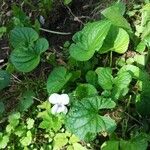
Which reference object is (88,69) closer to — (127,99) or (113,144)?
(127,99)

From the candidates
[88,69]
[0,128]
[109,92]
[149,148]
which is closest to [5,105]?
[0,128]

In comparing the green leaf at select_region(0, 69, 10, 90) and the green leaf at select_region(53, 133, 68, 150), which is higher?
the green leaf at select_region(0, 69, 10, 90)

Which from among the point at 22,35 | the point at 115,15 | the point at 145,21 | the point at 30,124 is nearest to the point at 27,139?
the point at 30,124

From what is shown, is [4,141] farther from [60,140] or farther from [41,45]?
[41,45]

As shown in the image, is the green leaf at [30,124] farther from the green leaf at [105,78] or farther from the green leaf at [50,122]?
the green leaf at [105,78]

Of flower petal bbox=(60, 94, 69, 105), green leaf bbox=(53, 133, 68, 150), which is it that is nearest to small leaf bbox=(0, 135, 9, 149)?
green leaf bbox=(53, 133, 68, 150)

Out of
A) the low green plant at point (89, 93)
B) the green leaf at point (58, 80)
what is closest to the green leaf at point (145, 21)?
the low green plant at point (89, 93)

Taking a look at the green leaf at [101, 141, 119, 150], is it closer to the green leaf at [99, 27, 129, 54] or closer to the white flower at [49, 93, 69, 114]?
the white flower at [49, 93, 69, 114]
